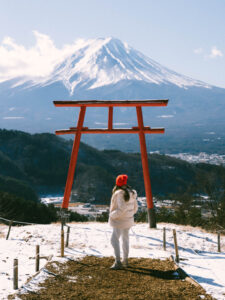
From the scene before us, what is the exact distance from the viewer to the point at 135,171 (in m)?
93.1

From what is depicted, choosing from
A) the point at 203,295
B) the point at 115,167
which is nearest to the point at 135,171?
the point at 115,167

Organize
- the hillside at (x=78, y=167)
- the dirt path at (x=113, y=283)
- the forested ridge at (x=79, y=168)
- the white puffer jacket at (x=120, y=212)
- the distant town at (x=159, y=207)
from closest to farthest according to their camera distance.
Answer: the dirt path at (x=113, y=283) < the white puffer jacket at (x=120, y=212) < the distant town at (x=159, y=207) < the forested ridge at (x=79, y=168) < the hillside at (x=78, y=167)

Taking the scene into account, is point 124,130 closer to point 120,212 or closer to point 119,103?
point 119,103

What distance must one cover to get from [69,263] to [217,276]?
8.60 ft

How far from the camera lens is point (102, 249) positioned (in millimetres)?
7871

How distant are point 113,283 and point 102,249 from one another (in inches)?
103

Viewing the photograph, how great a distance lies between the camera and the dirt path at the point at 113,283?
15.7 ft

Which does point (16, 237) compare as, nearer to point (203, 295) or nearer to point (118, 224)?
point (118, 224)

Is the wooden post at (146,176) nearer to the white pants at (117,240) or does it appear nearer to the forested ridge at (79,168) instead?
the white pants at (117,240)

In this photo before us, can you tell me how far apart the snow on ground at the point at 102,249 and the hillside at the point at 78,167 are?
67.6 meters

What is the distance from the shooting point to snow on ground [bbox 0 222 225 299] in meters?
5.54

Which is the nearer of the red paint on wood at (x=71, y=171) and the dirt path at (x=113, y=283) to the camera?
the dirt path at (x=113, y=283)

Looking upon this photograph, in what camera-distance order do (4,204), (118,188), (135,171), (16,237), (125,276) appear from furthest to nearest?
(135,171), (4,204), (16,237), (118,188), (125,276)

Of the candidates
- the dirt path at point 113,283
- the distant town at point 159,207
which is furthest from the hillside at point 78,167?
the dirt path at point 113,283
